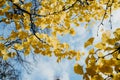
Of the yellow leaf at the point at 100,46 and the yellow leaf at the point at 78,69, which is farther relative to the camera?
the yellow leaf at the point at 100,46

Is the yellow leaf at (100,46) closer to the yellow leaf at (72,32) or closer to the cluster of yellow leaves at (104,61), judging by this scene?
the cluster of yellow leaves at (104,61)

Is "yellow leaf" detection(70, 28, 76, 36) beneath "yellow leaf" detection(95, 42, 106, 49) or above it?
above

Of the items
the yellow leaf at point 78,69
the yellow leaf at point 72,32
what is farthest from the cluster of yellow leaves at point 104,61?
the yellow leaf at point 72,32

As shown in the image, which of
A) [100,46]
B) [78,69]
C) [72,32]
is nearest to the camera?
[78,69]

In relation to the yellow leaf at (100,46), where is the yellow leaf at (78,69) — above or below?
below

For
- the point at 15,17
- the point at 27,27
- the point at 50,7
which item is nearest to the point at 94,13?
the point at 50,7

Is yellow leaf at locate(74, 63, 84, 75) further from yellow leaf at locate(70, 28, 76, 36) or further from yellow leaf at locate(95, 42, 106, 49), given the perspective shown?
yellow leaf at locate(70, 28, 76, 36)

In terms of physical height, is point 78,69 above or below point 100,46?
below

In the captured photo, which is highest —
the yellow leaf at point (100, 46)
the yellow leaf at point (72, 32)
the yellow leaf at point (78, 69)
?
the yellow leaf at point (72, 32)

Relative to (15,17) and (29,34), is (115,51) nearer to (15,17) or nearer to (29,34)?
(15,17)

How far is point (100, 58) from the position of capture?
5.87 feet

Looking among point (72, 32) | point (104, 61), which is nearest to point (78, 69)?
point (104, 61)

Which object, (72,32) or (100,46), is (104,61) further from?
(72,32)

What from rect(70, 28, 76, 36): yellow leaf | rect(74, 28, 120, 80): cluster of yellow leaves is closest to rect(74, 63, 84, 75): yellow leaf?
rect(74, 28, 120, 80): cluster of yellow leaves
